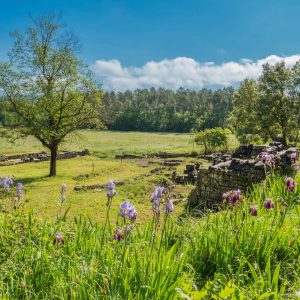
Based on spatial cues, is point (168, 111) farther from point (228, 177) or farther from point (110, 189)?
point (110, 189)

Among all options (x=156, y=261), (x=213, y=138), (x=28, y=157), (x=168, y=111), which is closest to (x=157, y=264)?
(x=156, y=261)

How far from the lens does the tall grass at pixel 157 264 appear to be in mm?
4020

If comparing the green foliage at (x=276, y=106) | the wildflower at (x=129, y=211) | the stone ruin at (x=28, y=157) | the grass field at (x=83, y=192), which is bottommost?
the grass field at (x=83, y=192)

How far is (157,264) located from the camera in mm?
4258

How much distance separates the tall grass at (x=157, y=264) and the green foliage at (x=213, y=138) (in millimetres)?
49308

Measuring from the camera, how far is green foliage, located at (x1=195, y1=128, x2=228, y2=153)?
5575 cm

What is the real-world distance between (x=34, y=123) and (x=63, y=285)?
1186 inches

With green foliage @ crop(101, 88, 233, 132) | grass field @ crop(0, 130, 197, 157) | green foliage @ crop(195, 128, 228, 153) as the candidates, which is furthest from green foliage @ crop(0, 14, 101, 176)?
green foliage @ crop(101, 88, 233, 132)

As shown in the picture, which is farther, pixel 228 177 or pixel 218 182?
pixel 218 182

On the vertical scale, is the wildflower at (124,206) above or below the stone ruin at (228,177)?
above

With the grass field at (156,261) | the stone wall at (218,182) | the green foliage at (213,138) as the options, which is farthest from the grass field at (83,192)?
the green foliage at (213,138)

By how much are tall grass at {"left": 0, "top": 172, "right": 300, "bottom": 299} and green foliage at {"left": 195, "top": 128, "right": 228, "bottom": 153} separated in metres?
49.3

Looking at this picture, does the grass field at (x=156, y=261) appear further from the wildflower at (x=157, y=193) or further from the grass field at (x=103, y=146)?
the grass field at (x=103, y=146)

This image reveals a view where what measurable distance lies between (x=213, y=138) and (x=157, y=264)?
52.8m
